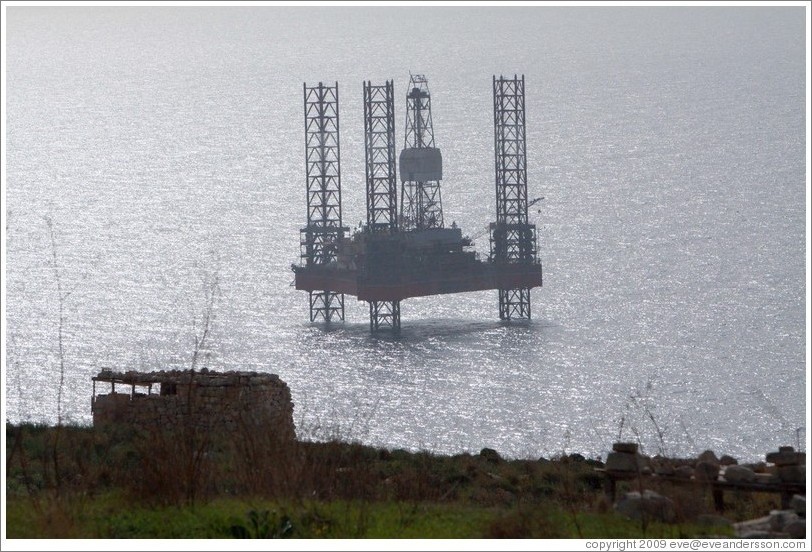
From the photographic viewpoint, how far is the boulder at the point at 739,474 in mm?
12828

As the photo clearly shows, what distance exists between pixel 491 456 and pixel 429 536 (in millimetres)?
8060

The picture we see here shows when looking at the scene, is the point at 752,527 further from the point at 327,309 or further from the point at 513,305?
the point at 513,305

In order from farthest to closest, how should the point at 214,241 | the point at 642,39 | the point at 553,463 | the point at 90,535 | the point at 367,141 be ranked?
the point at 642,39, the point at 214,241, the point at 367,141, the point at 553,463, the point at 90,535

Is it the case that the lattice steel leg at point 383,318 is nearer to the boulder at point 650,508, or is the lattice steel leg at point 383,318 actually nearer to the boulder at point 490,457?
the boulder at point 490,457

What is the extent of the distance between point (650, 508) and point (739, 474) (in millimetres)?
1650

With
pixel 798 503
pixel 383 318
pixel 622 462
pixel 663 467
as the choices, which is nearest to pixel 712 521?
pixel 798 503

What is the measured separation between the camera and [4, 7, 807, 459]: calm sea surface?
57.7 metres

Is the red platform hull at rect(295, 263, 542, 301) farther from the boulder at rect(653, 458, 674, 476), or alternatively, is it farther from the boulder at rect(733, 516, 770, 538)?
the boulder at rect(733, 516, 770, 538)

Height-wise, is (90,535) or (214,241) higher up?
(214,241)

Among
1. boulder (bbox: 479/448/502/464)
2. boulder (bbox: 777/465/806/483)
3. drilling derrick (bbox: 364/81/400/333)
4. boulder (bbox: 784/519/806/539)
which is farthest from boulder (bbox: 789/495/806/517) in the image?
drilling derrick (bbox: 364/81/400/333)

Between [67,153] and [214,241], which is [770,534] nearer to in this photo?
[214,241]

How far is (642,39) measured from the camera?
195 metres

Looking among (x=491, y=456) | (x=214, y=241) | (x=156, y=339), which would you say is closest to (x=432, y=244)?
(x=156, y=339)

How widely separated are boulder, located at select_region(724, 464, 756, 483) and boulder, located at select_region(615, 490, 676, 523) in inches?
52.6
